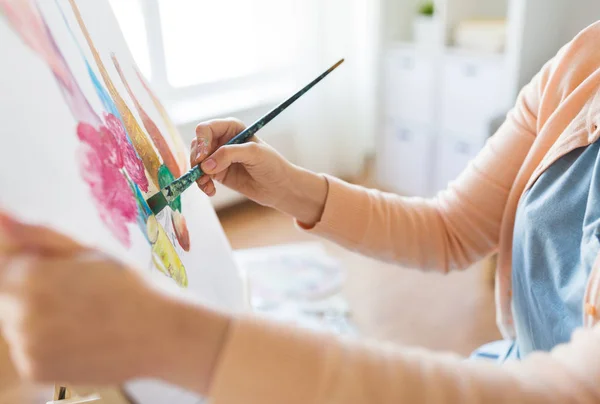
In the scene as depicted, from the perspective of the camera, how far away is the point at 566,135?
0.63 meters

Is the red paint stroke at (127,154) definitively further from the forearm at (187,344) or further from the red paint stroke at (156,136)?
the forearm at (187,344)

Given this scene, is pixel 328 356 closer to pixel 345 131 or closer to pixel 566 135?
pixel 566 135

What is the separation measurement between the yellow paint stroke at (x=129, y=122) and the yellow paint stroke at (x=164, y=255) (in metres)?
0.08

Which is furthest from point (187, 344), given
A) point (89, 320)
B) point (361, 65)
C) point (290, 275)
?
point (361, 65)

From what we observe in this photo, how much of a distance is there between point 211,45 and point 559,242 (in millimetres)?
2013

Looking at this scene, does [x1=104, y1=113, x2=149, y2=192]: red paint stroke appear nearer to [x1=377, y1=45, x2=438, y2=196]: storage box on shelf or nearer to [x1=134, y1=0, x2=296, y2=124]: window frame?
[x1=134, y1=0, x2=296, y2=124]: window frame

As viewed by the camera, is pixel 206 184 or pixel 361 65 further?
pixel 361 65

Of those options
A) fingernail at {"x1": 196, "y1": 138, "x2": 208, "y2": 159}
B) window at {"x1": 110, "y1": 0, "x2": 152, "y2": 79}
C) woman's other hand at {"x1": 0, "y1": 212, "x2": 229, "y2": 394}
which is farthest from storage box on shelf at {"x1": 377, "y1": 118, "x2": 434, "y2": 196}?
woman's other hand at {"x1": 0, "y1": 212, "x2": 229, "y2": 394}

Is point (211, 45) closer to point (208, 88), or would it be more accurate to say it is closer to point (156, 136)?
point (208, 88)

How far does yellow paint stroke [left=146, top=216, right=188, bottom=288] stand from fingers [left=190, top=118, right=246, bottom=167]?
0.17 m

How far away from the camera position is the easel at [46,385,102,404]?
17.6 inches

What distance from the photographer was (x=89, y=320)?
28cm

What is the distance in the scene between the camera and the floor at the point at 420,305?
5.41 ft

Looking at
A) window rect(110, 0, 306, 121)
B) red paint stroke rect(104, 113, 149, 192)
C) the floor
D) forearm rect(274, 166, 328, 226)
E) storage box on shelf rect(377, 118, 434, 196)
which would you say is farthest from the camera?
storage box on shelf rect(377, 118, 434, 196)
